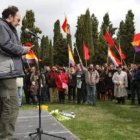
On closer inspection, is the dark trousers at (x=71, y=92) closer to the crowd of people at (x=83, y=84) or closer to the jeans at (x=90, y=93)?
the crowd of people at (x=83, y=84)

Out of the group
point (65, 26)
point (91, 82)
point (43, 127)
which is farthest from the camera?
point (65, 26)

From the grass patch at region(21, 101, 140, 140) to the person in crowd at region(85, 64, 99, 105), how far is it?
2.70m

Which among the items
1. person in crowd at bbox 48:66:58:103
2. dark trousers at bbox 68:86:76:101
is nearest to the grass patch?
person in crowd at bbox 48:66:58:103

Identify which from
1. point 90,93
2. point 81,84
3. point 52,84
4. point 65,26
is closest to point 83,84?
point 81,84

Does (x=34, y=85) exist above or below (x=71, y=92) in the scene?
above

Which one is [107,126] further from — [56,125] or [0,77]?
[0,77]

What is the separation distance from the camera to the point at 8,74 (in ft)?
21.5

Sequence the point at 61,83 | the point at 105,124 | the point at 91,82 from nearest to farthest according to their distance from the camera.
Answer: the point at 105,124, the point at 91,82, the point at 61,83

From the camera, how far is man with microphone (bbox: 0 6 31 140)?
6.54 meters

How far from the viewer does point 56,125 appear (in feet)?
35.9

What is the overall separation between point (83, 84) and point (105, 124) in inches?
327

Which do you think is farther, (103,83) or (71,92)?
(71,92)

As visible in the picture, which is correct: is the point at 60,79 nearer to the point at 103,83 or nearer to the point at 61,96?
the point at 61,96

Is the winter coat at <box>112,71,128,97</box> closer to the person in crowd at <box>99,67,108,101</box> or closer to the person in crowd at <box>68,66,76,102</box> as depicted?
the person in crowd at <box>68,66,76,102</box>
